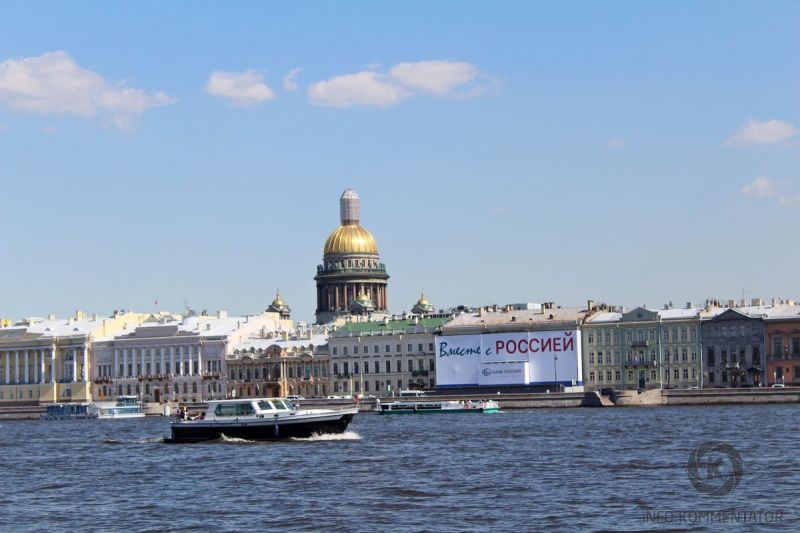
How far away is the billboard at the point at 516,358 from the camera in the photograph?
95812 millimetres

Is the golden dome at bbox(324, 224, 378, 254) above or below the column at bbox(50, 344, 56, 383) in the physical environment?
above

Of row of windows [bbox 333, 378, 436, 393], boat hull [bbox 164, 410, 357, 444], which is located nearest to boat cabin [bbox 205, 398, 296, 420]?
boat hull [bbox 164, 410, 357, 444]

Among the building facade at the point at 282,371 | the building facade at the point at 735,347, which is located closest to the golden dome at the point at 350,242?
the building facade at the point at 282,371

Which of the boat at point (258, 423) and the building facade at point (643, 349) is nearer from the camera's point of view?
the boat at point (258, 423)

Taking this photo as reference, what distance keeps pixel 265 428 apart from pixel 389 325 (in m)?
56.3

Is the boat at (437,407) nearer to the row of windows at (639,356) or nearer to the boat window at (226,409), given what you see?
the row of windows at (639,356)

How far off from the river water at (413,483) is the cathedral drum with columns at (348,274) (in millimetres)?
69505

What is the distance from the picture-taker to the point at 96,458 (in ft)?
155

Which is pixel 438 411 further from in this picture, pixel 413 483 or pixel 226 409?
pixel 413 483

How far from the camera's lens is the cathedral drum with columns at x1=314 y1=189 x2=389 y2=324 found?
416ft

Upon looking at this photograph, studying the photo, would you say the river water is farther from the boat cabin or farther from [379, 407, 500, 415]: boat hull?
[379, 407, 500, 415]: boat hull

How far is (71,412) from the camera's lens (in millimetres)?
95938

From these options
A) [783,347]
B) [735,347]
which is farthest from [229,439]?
[735,347]

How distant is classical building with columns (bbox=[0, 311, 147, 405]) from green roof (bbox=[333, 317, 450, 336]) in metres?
17.3
